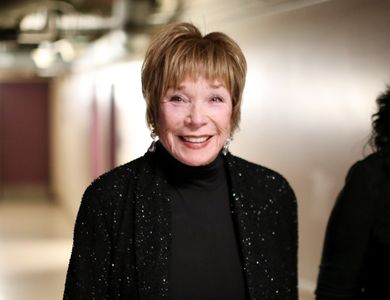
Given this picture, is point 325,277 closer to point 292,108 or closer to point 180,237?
point 180,237

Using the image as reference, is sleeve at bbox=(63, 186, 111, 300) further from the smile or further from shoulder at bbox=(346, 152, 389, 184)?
shoulder at bbox=(346, 152, 389, 184)

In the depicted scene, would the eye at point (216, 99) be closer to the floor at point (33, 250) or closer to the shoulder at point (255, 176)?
the shoulder at point (255, 176)

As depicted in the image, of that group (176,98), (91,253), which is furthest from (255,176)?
(91,253)

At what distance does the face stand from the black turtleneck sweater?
73mm

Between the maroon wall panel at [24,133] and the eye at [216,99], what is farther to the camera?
the maroon wall panel at [24,133]

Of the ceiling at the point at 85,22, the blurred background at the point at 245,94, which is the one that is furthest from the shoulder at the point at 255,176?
the ceiling at the point at 85,22

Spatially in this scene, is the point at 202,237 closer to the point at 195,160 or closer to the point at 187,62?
the point at 195,160

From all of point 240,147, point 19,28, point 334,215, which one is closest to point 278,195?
point 334,215

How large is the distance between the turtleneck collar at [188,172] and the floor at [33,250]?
A: 4.69m

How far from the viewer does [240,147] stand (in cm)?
601

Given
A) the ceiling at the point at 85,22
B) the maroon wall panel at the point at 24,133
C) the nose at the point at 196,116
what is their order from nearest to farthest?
the nose at the point at 196,116
the ceiling at the point at 85,22
the maroon wall panel at the point at 24,133

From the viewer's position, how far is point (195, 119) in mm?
1715

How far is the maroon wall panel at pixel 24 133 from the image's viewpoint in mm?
15328

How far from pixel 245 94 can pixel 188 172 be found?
13.8 ft
